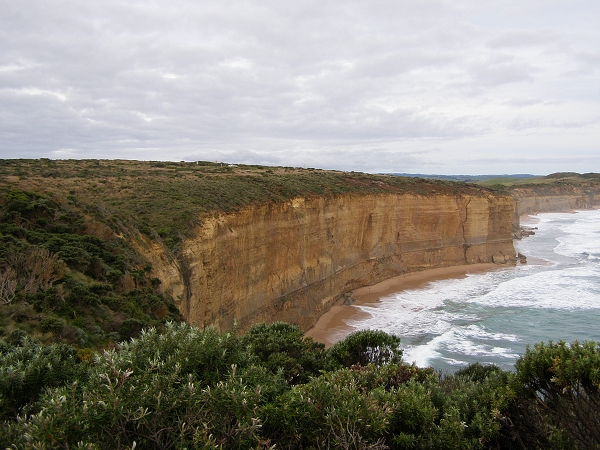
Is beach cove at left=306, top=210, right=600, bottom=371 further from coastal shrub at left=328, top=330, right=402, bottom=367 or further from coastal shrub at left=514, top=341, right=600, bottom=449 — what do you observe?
coastal shrub at left=514, top=341, right=600, bottom=449

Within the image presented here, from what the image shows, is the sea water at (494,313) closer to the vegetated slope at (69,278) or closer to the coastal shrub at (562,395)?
the coastal shrub at (562,395)

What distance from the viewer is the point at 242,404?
529cm

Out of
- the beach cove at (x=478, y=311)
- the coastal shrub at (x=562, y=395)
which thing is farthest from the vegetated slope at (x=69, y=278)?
the beach cove at (x=478, y=311)

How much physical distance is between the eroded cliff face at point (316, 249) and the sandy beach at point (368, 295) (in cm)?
70

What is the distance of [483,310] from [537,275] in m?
13.4

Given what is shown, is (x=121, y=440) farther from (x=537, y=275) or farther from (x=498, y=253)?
(x=498, y=253)

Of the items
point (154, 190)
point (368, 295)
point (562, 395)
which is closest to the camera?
point (562, 395)

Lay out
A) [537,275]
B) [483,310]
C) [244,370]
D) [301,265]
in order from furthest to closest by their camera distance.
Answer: [537,275], [483,310], [301,265], [244,370]

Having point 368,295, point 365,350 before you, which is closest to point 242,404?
point 365,350

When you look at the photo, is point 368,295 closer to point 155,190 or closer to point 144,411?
point 155,190

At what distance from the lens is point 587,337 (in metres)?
24.7

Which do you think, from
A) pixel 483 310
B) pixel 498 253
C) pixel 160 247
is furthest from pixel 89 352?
pixel 498 253

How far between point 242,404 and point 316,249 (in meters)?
26.1

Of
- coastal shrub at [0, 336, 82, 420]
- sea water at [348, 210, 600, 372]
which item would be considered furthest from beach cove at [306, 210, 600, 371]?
coastal shrub at [0, 336, 82, 420]
